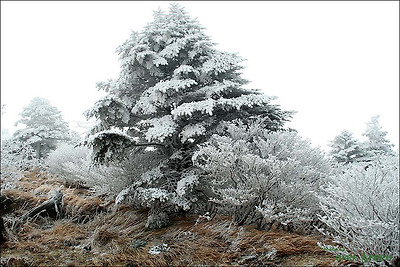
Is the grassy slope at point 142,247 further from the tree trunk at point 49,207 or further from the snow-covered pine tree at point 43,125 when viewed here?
the snow-covered pine tree at point 43,125

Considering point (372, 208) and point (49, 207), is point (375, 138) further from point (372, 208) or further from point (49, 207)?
point (49, 207)

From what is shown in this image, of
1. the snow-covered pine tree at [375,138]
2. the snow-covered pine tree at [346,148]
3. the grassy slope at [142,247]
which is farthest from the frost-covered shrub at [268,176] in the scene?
the snow-covered pine tree at [375,138]

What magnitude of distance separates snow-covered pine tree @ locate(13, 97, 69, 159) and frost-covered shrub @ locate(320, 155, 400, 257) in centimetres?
1084

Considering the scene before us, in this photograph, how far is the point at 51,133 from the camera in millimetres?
10750

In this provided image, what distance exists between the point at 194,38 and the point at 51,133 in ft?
28.4

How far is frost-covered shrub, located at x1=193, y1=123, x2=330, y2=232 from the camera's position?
3387 mm

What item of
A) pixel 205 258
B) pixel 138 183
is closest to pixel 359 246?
pixel 205 258

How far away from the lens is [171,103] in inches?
188

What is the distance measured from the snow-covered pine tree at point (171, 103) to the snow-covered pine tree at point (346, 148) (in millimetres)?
6054

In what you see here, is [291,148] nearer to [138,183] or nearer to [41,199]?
[138,183]

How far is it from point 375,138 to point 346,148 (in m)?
Answer: 1.25

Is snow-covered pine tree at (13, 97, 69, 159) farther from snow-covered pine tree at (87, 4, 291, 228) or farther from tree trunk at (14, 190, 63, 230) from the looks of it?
snow-covered pine tree at (87, 4, 291, 228)

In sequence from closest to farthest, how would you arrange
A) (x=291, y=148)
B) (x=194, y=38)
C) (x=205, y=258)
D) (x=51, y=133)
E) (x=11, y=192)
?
(x=205, y=258) < (x=291, y=148) < (x=194, y=38) < (x=11, y=192) < (x=51, y=133)

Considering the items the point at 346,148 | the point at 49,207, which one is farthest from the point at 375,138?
the point at 49,207
